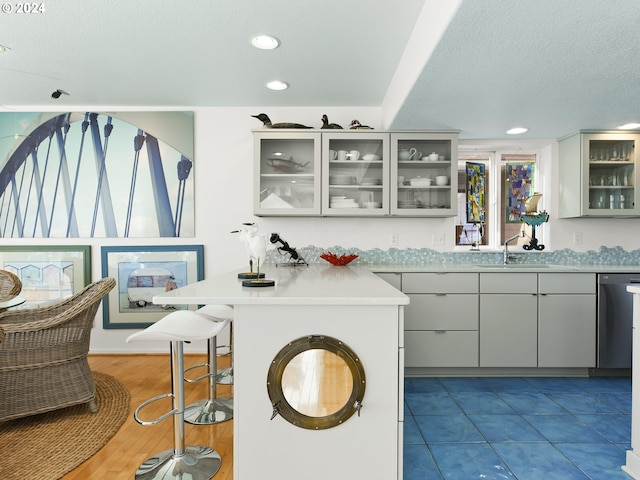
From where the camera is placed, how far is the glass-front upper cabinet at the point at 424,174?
3.33 m

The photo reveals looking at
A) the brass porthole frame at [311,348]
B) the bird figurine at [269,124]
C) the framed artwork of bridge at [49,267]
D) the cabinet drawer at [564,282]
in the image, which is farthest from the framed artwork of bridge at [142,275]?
the cabinet drawer at [564,282]

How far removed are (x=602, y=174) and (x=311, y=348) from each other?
3.42 meters

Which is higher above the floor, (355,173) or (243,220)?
(355,173)

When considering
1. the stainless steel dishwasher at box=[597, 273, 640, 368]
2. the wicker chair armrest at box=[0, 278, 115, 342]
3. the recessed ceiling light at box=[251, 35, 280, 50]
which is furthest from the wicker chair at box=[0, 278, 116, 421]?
the stainless steel dishwasher at box=[597, 273, 640, 368]

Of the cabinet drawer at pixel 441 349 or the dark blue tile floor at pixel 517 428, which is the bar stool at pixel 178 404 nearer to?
the dark blue tile floor at pixel 517 428

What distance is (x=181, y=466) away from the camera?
5.80 feet

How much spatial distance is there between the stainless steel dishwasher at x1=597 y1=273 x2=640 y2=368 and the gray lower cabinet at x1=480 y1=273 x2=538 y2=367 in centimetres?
52

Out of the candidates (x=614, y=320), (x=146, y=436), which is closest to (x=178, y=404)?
(x=146, y=436)

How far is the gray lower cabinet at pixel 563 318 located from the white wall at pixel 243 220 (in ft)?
2.20

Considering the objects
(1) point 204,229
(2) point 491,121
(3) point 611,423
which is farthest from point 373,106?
(3) point 611,423

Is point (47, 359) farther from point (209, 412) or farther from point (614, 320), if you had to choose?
point (614, 320)

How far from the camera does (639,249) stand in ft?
11.9

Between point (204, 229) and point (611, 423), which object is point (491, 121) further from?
point (204, 229)

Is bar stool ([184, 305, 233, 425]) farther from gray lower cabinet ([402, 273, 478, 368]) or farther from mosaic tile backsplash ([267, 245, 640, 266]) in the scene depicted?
gray lower cabinet ([402, 273, 478, 368])
